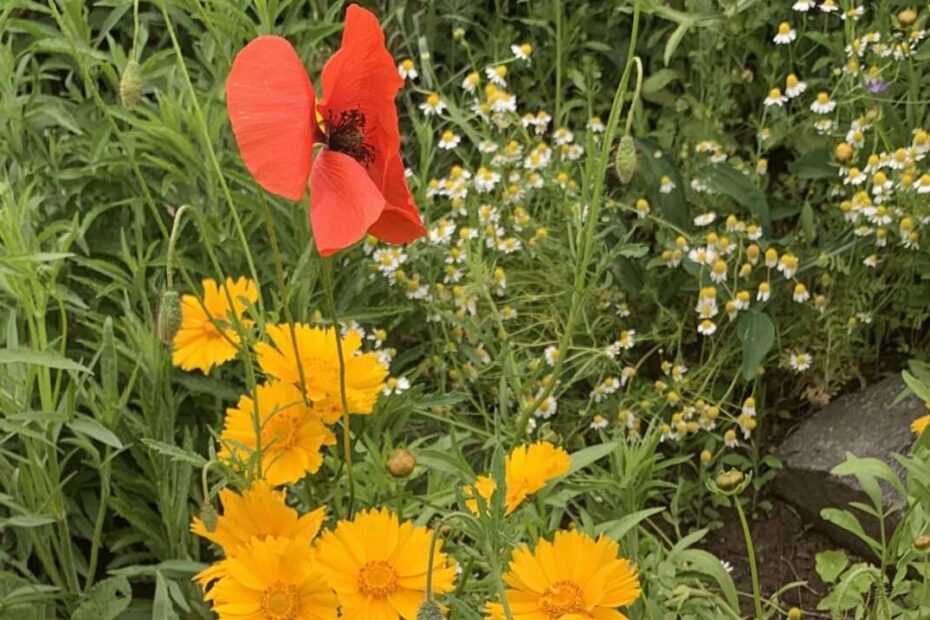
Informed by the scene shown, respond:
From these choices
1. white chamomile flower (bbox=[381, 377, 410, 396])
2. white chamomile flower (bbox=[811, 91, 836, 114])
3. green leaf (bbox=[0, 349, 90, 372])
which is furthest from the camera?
white chamomile flower (bbox=[811, 91, 836, 114])

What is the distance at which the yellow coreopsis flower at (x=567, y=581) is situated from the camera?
106 cm

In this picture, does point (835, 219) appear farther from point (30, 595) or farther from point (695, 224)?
point (30, 595)

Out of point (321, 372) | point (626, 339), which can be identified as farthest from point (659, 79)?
point (321, 372)

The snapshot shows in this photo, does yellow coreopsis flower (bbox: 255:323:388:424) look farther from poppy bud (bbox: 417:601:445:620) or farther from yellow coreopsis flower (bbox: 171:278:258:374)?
poppy bud (bbox: 417:601:445:620)

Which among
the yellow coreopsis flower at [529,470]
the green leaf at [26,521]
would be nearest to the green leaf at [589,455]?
the yellow coreopsis flower at [529,470]

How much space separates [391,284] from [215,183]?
0.41 meters

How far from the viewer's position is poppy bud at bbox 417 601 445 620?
36.4 inches

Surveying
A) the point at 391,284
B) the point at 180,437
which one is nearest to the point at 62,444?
the point at 180,437

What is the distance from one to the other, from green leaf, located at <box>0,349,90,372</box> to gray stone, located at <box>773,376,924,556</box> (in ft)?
3.92

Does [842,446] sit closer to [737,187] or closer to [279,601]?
[737,187]

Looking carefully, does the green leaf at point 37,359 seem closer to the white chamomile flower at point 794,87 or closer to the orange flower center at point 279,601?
the orange flower center at point 279,601

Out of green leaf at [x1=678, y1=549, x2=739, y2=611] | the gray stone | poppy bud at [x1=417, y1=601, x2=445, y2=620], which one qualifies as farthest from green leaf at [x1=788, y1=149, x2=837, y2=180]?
poppy bud at [x1=417, y1=601, x2=445, y2=620]

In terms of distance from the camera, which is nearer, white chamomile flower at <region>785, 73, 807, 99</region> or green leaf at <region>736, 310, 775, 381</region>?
green leaf at <region>736, 310, 775, 381</region>

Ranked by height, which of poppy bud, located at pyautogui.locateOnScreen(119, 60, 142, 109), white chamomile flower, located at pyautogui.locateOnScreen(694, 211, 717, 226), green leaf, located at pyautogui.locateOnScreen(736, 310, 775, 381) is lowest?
green leaf, located at pyautogui.locateOnScreen(736, 310, 775, 381)
